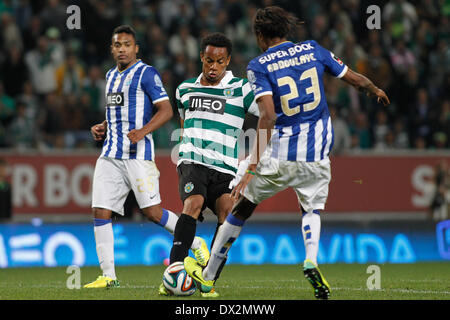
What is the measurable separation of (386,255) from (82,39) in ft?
23.5

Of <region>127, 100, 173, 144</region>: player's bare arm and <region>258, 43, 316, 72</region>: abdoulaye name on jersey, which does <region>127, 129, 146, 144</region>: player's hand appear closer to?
<region>127, 100, 173, 144</region>: player's bare arm

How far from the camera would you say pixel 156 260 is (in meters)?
11.6

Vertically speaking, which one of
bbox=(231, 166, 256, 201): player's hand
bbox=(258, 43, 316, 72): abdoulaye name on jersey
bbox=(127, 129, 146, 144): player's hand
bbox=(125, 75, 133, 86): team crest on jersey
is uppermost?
bbox=(258, 43, 316, 72): abdoulaye name on jersey

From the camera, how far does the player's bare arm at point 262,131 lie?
6104 mm

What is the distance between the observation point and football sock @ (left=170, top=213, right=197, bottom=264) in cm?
657

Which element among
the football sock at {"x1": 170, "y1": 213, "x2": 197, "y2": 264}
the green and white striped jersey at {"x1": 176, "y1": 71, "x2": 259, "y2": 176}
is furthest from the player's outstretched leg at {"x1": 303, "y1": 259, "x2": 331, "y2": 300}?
the green and white striped jersey at {"x1": 176, "y1": 71, "x2": 259, "y2": 176}

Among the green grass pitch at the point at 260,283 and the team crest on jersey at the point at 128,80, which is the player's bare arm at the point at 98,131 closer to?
the team crest on jersey at the point at 128,80

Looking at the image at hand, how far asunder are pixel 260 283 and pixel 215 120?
1.74m

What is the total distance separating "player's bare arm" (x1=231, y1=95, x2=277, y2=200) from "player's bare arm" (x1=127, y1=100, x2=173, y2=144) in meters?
1.28

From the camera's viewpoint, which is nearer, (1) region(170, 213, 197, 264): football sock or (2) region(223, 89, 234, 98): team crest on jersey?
(1) region(170, 213, 197, 264): football sock

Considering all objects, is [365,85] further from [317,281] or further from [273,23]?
[317,281]

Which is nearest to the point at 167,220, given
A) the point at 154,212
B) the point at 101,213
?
the point at 154,212

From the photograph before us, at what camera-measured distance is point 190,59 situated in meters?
15.5

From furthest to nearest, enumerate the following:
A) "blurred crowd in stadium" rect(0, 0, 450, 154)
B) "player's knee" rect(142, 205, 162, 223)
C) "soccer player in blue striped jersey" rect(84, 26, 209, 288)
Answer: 1. "blurred crowd in stadium" rect(0, 0, 450, 154)
2. "player's knee" rect(142, 205, 162, 223)
3. "soccer player in blue striped jersey" rect(84, 26, 209, 288)
